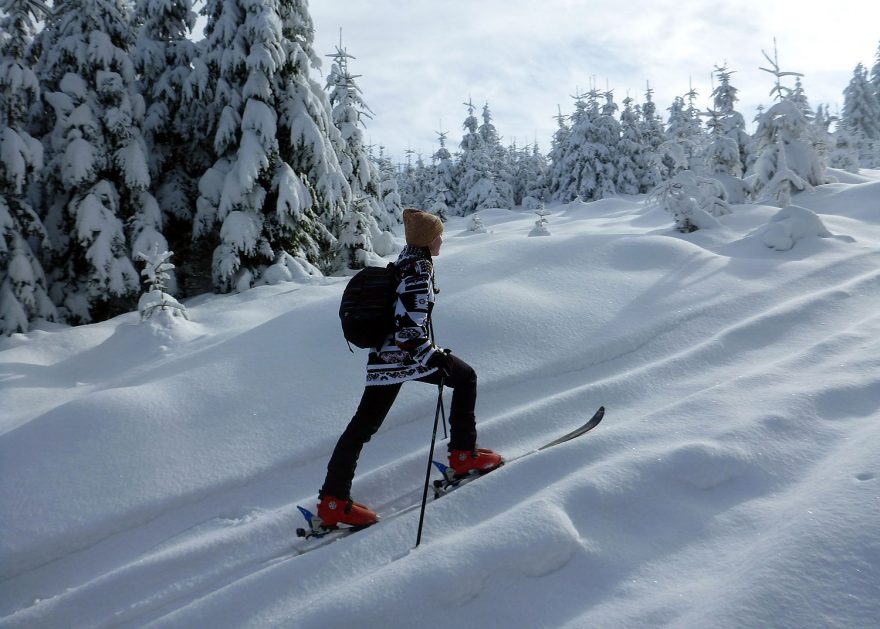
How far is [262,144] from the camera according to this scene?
13.0 m

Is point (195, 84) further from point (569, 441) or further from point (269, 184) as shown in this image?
point (569, 441)

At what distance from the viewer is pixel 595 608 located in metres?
2.79

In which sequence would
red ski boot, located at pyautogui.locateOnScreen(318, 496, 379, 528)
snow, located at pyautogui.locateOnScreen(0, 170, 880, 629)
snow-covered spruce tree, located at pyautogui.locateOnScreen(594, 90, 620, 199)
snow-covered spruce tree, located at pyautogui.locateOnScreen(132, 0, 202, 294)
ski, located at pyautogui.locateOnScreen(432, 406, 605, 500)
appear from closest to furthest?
snow, located at pyautogui.locateOnScreen(0, 170, 880, 629) → red ski boot, located at pyautogui.locateOnScreen(318, 496, 379, 528) → ski, located at pyautogui.locateOnScreen(432, 406, 605, 500) → snow-covered spruce tree, located at pyautogui.locateOnScreen(132, 0, 202, 294) → snow-covered spruce tree, located at pyautogui.locateOnScreen(594, 90, 620, 199)

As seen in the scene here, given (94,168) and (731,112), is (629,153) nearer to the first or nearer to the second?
(731,112)

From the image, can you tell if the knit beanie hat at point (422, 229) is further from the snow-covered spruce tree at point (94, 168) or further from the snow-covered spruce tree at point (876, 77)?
the snow-covered spruce tree at point (876, 77)

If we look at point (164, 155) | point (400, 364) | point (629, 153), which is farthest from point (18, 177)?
point (629, 153)

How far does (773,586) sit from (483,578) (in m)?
1.39

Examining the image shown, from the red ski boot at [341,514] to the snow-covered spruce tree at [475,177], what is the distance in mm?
46948

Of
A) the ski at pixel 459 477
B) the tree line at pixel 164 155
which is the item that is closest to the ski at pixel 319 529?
the ski at pixel 459 477

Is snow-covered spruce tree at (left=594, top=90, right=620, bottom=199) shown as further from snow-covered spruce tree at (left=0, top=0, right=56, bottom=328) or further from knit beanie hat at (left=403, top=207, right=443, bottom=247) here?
knit beanie hat at (left=403, top=207, right=443, bottom=247)

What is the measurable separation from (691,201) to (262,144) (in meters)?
9.75

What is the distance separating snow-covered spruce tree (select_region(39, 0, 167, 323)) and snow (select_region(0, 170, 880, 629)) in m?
5.42

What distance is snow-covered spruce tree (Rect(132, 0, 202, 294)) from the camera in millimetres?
15125

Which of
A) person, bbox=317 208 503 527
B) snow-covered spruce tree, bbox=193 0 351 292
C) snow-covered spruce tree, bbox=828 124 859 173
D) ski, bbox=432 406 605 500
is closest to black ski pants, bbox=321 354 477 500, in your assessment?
person, bbox=317 208 503 527
